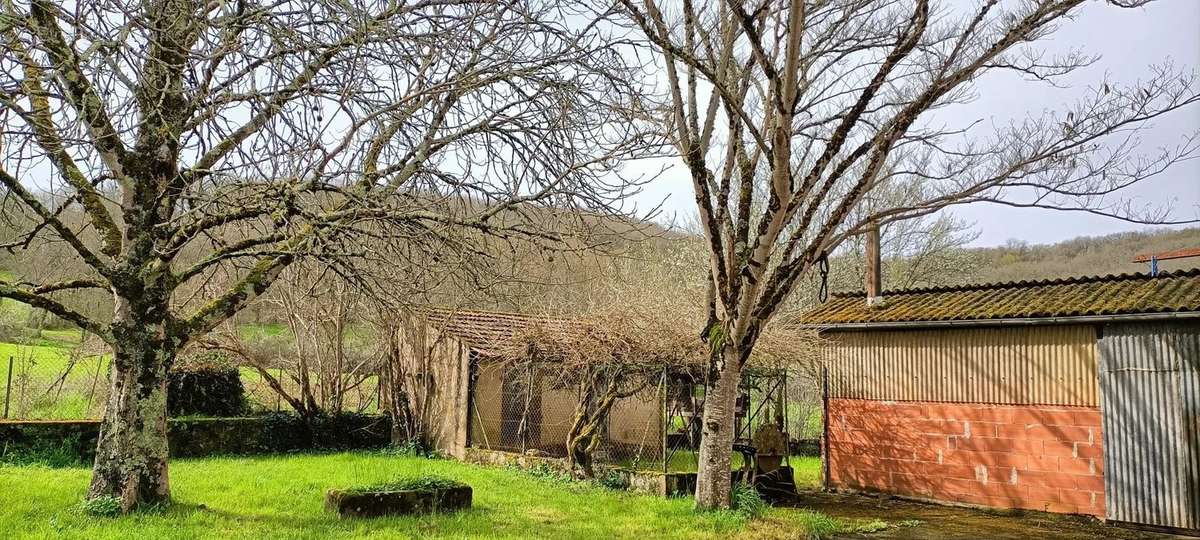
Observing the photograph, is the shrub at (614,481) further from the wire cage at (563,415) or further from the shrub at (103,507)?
the shrub at (103,507)

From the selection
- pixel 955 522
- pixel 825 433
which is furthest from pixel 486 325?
pixel 955 522

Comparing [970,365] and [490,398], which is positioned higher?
[970,365]

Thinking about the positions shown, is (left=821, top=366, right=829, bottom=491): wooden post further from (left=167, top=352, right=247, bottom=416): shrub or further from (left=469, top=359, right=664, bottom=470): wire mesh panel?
(left=167, top=352, right=247, bottom=416): shrub

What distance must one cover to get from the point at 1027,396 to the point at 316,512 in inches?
420

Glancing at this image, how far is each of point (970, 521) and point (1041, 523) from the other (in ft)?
3.16

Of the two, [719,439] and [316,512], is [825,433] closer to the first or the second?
[719,439]

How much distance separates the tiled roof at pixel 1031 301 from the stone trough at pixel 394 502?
8.44m

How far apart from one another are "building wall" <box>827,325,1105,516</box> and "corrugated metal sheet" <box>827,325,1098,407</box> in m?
0.02

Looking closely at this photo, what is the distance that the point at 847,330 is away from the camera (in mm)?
15305

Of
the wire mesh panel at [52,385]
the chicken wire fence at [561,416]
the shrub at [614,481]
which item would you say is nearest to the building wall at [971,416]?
the chicken wire fence at [561,416]

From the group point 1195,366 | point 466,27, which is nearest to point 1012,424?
point 1195,366

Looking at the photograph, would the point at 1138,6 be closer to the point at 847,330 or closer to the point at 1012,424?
the point at 1012,424

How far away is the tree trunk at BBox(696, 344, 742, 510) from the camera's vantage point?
411 inches

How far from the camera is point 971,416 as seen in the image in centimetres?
1354
